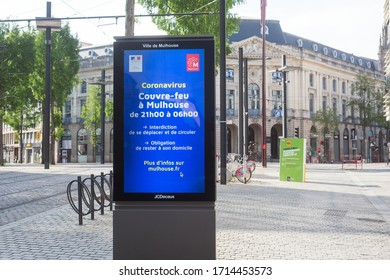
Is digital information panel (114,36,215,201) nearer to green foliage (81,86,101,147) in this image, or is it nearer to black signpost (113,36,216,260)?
black signpost (113,36,216,260)

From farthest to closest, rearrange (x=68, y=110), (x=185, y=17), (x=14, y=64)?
1. (x=68, y=110)
2. (x=14, y=64)
3. (x=185, y=17)

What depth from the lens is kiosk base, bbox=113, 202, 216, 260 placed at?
4.93 m

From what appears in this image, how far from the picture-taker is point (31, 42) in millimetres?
39875

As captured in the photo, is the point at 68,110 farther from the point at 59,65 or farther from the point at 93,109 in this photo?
the point at 59,65

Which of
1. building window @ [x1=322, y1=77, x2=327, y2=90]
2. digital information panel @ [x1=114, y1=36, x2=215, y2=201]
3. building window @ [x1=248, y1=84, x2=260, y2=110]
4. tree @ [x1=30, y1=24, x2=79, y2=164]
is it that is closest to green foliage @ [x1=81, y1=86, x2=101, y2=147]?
tree @ [x1=30, y1=24, x2=79, y2=164]

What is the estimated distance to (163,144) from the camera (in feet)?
16.5

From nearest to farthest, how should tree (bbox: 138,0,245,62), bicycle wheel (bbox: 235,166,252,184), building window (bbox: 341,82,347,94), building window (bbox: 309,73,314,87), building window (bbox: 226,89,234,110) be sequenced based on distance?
1. bicycle wheel (bbox: 235,166,252,184)
2. tree (bbox: 138,0,245,62)
3. building window (bbox: 226,89,234,110)
4. building window (bbox: 309,73,314,87)
5. building window (bbox: 341,82,347,94)

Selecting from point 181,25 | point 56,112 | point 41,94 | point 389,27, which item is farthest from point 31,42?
point 389,27

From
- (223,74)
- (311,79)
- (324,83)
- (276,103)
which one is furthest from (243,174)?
(324,83)

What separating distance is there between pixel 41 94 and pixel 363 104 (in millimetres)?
37701

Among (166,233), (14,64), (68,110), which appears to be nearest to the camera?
(166,233)

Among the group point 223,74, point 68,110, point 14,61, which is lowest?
point 223,74

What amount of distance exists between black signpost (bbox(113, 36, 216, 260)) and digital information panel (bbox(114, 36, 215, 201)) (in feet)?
0.03

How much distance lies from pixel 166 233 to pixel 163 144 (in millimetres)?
923
